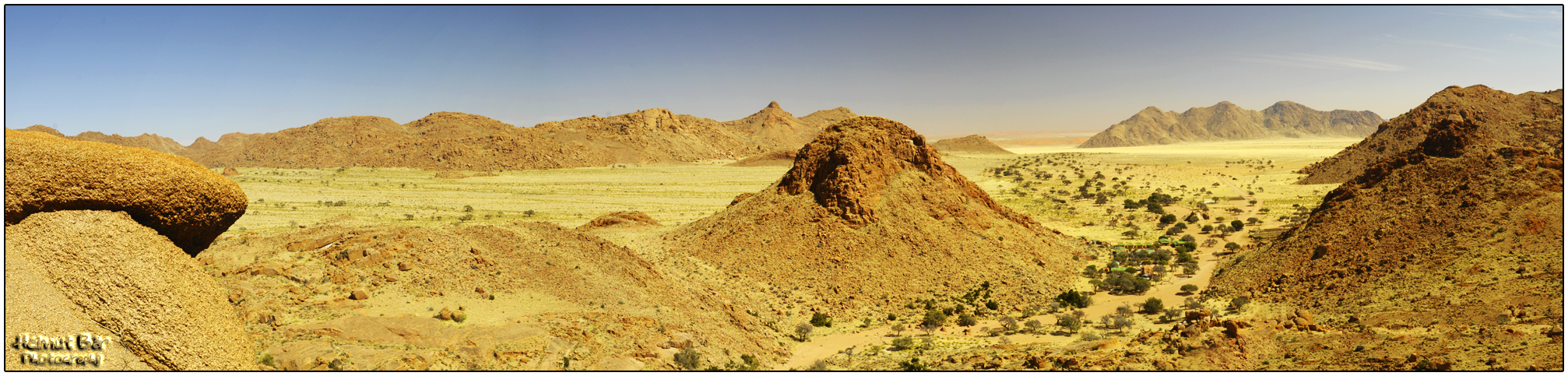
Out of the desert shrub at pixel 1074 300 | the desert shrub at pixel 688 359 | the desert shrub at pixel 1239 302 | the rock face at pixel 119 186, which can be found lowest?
the desert shrub at pixel 1074 300

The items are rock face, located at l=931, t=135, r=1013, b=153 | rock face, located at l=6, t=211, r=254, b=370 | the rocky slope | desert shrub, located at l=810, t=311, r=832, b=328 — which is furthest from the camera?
rock face, located at l=931, t=135, r=1013, b=153

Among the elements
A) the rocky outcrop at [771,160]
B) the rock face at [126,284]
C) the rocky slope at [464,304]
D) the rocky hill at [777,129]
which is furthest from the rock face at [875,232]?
the rocky hill at [777,129]

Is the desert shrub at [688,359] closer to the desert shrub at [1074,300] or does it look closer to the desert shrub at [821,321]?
the desert shrub at [821,321]

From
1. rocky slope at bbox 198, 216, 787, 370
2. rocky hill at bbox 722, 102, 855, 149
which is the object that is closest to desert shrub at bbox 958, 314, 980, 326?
rocky slope at bbox 198, 216, 787, 370

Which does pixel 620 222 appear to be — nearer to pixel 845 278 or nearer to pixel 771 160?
pixel 845 278

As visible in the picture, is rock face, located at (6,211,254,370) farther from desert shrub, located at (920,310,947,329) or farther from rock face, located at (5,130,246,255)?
desert shrub, located at (920,310,947,329)

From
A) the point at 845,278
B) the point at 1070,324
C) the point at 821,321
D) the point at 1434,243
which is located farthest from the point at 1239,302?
the point at 821,321

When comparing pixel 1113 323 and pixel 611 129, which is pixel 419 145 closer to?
pixel 611 129
